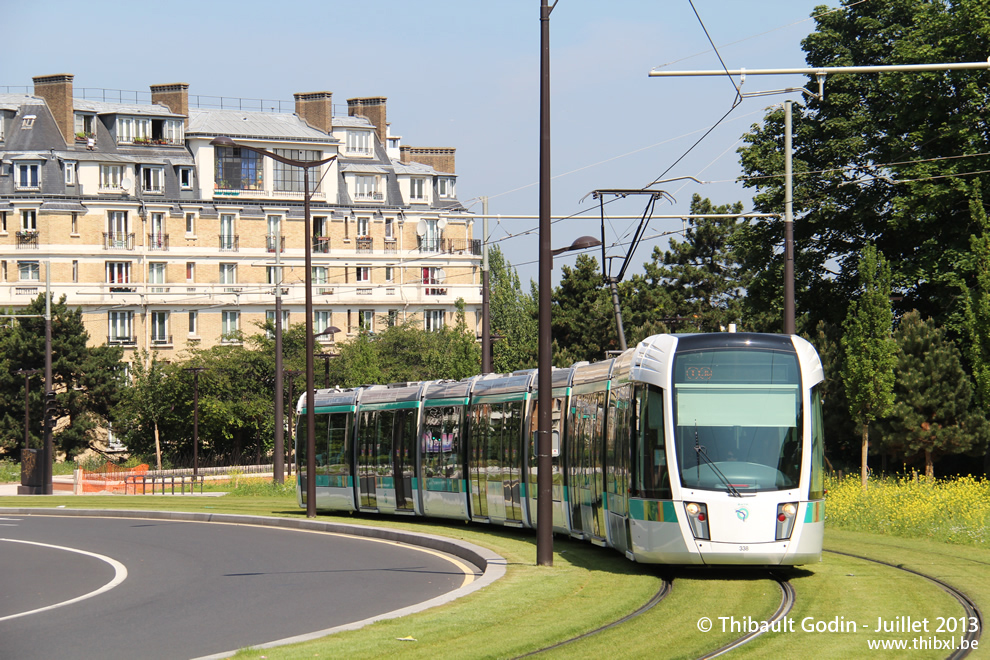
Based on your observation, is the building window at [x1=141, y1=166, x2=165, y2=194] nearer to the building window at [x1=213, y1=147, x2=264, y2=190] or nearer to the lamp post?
the building window at [x1=213, y1=147, x2=264, y2=190]

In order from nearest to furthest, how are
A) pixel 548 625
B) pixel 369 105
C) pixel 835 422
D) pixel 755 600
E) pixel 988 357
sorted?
pixel 548 625, pixel 755 600, pixel 988 357, pixel 835 422, pixel 369 105

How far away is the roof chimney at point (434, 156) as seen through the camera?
94.9m

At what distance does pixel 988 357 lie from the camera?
25266 millimetres

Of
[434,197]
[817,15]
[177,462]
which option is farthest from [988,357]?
[434,197]

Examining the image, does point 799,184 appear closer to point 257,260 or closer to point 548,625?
point 548,625

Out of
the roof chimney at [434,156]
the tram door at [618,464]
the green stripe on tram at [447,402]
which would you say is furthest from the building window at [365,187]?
the tram door at [618,464]

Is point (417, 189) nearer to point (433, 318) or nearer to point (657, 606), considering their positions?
point (433, 318)

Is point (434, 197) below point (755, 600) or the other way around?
the other way around

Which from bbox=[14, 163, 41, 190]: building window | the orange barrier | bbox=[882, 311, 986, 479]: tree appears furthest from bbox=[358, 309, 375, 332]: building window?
bbox=[882, 311, 986, 479]: tree

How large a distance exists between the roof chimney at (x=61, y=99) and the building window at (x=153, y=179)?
4607 millimetres

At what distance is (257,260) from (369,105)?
17223 millimetres

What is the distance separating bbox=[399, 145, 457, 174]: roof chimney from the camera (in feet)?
311

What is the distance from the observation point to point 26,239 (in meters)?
73.6

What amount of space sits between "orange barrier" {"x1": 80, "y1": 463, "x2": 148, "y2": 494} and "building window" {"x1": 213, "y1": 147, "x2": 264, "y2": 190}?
24420 millimetres
